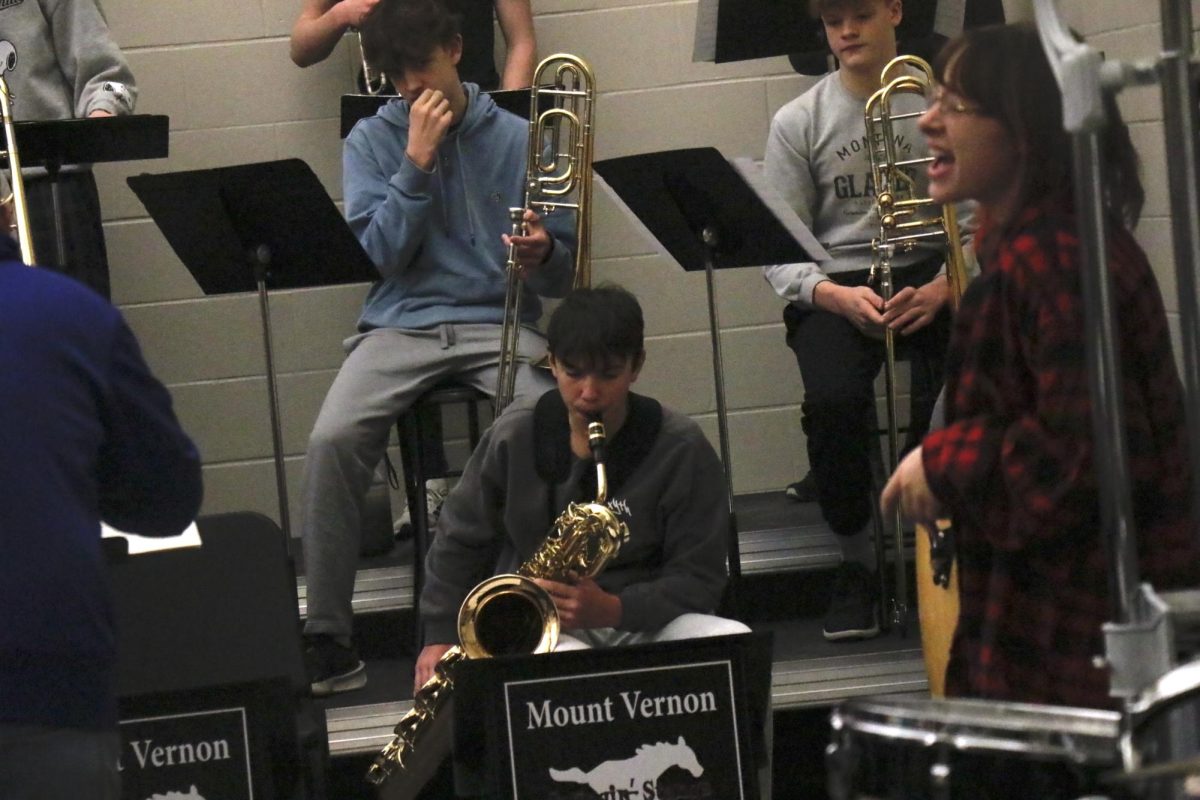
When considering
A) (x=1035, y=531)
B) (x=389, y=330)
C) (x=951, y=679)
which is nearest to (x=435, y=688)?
(x=389, y=330)

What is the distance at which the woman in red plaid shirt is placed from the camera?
1808 mm

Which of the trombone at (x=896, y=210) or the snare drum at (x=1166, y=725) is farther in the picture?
the trombone at (x=896, y=210)

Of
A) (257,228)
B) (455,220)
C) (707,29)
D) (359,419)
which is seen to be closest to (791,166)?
(707,29)

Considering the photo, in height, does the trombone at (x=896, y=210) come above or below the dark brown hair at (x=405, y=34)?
below

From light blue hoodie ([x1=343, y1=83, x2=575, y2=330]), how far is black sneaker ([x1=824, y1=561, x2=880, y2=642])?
86 centimetres

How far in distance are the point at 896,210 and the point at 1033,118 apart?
1.73 meters

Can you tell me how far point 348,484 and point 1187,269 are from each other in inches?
95.5

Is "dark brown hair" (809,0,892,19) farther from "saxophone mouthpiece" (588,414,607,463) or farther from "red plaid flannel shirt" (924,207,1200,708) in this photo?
"red plaid flannel shirt" (924,207,1200,708)

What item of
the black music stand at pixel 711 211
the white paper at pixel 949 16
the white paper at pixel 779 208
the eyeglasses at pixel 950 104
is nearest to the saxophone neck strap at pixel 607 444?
the black music stand at pixel 711 211

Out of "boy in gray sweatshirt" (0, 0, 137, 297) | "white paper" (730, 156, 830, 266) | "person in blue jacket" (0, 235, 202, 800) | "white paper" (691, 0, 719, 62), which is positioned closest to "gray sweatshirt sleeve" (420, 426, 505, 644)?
"white paper" (730, 156, 830, 266)

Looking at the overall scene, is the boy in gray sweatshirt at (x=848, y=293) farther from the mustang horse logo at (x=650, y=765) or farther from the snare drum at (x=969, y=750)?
the snare drum at (x=969, y=750)

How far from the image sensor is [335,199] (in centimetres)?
478

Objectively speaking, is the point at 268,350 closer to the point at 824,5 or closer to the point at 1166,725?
the point at 824,5

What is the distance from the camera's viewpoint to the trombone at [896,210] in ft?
11.7
